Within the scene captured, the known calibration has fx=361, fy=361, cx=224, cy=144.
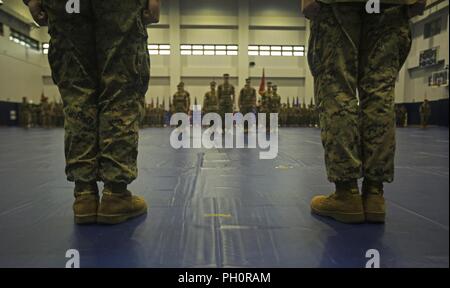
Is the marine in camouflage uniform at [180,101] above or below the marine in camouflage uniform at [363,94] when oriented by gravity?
above

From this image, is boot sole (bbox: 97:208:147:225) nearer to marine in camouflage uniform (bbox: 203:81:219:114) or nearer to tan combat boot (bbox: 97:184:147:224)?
tan combat boot (bbox: 97:184:147:224)

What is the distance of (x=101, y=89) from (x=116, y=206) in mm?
493

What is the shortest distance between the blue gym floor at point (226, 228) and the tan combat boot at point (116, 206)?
0.15 ft

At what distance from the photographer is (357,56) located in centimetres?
150

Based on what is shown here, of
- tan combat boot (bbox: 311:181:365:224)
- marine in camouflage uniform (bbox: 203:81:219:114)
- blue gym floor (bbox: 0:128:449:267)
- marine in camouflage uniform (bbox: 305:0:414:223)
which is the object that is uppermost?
marine in camouflage uniform (bbox: 203:81:219:114)

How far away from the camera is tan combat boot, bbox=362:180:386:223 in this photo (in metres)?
1.47

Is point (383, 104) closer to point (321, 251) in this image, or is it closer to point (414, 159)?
point (321, 251)

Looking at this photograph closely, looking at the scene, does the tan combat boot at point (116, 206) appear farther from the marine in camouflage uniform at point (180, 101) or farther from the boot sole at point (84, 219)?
the marine in camouflage uniform at point (180, 101)

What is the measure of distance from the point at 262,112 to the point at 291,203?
9.89m

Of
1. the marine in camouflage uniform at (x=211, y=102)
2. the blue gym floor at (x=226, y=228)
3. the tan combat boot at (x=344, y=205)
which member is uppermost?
the marine in camouflage uniform at (x=211, y=102)

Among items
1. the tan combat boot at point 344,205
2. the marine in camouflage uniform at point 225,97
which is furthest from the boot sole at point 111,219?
the marine in camouflage uniform at point 225,97

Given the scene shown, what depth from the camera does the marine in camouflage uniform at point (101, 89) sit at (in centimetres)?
144

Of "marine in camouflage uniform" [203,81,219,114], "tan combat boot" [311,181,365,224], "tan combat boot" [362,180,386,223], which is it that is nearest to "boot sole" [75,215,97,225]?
"tan combat boot" [311,181,365,224]

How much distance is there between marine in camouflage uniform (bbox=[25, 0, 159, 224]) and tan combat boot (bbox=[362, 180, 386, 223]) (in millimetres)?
981
